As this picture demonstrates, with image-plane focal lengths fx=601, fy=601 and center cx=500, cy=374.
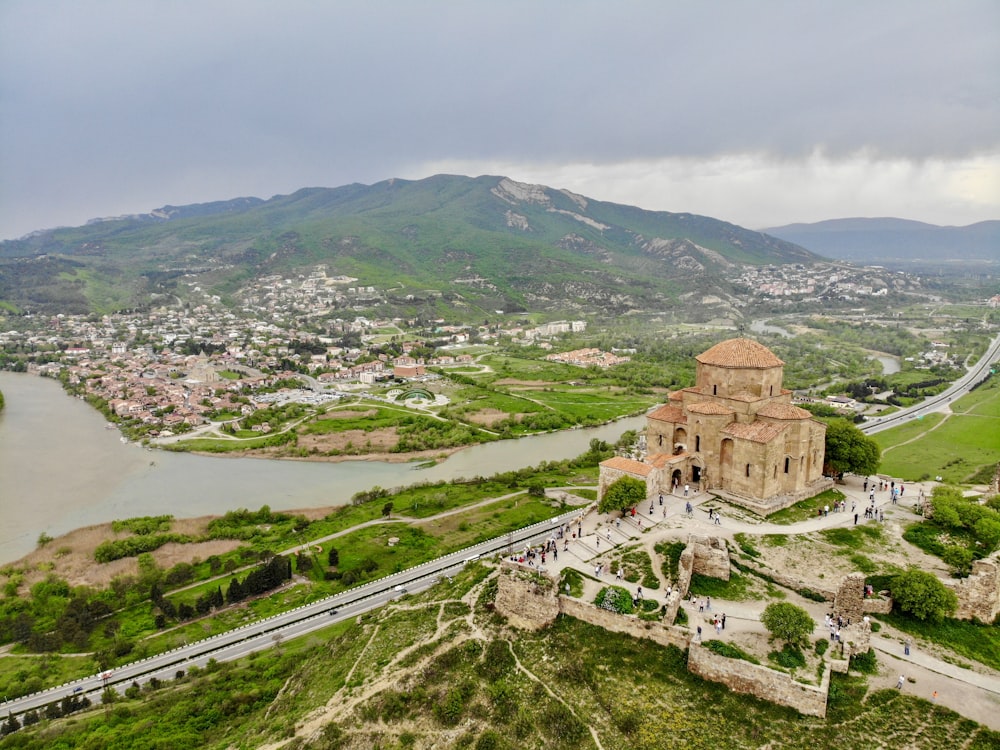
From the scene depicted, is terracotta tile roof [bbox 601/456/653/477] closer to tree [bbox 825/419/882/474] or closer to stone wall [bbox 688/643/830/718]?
tree [bbox 825/419/882/474]

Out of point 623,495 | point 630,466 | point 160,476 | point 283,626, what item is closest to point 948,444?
point 630,466

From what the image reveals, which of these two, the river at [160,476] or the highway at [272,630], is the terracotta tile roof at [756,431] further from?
the river at [160,476]

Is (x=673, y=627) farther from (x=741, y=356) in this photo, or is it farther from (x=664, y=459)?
(x=741, y=356)

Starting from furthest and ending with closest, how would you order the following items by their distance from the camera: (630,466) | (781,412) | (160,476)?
(160,476) → (630,466) → (781,412)

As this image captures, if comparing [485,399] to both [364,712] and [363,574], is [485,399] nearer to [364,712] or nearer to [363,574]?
[363,574]

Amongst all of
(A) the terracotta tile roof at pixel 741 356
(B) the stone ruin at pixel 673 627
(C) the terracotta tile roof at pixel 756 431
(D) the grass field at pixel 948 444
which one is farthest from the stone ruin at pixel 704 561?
(D) the grass field at pixel 948 444

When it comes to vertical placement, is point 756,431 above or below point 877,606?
above
